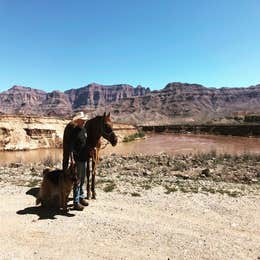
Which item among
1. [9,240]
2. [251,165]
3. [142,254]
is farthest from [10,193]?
[251,165]

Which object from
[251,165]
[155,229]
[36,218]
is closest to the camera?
[155,229]

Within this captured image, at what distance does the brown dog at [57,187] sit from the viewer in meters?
8.14

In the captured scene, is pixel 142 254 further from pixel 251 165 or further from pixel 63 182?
pixel 251 165

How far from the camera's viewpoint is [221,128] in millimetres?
81812

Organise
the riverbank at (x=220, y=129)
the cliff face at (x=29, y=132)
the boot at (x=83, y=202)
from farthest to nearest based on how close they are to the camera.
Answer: the riverbank at (x=220, y=129)
the cliff face at (x=29, y=132)
the boot at (x=83, y=202)

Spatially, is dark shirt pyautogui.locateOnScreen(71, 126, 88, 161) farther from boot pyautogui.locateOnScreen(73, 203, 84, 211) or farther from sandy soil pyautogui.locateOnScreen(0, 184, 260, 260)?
sandy soil pyautogui.locateOnScreen(0, 184, 260, 260)

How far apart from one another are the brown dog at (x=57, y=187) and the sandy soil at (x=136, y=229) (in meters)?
0.31

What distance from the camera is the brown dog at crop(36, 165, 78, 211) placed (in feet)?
26.7

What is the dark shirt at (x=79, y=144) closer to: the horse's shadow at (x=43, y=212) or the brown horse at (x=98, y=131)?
the brown horse at (x=98, y=131)

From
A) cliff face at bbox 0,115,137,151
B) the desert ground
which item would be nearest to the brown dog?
the desert ground

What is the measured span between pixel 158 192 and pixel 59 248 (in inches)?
193

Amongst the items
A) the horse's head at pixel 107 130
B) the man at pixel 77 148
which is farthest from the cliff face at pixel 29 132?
the horse's head at pixel 107 130

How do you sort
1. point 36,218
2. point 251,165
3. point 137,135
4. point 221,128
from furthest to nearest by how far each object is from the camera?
point 221,128 → point 137,135 → point 251,165 → point 36,218

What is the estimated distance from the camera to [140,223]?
24.8 feet
